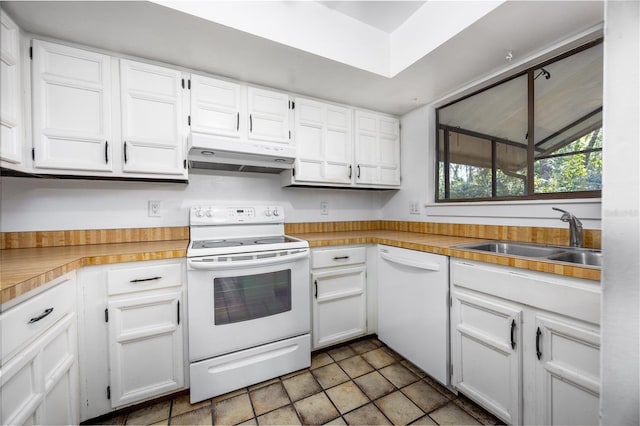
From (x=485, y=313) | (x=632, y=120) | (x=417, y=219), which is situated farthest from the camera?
(x=417, y=219)

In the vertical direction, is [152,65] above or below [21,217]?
above

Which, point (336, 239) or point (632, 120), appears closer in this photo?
point (632, 120)

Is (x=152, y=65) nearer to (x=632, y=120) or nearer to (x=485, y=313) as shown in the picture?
(x=632, y=120)

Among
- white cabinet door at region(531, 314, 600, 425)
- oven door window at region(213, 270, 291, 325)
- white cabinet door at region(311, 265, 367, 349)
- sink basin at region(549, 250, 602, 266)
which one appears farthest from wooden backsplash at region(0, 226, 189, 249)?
sink basin at region(549, 250, 602, 266)

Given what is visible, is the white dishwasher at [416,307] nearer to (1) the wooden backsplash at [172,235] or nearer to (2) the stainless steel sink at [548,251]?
(2) the stainless steel sink at [548,251]

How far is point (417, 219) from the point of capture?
254 centimetres

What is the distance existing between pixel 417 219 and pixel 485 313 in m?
1.28

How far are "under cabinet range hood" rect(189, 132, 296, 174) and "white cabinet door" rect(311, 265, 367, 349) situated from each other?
0.90 metres

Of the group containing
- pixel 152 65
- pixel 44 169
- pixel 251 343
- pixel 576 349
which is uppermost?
pixel 152 65

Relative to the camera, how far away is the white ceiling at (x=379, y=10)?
5.48 ft

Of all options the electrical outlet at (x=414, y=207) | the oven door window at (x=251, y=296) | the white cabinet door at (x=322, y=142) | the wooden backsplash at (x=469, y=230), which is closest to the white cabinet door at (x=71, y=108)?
the oven door window at (x=251, y=296)

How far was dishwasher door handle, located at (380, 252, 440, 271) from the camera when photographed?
1594 millimetres

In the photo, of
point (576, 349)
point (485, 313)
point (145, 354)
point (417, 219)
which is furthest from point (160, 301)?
point (417, 219)

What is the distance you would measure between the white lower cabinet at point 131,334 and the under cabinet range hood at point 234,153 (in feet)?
2.39
